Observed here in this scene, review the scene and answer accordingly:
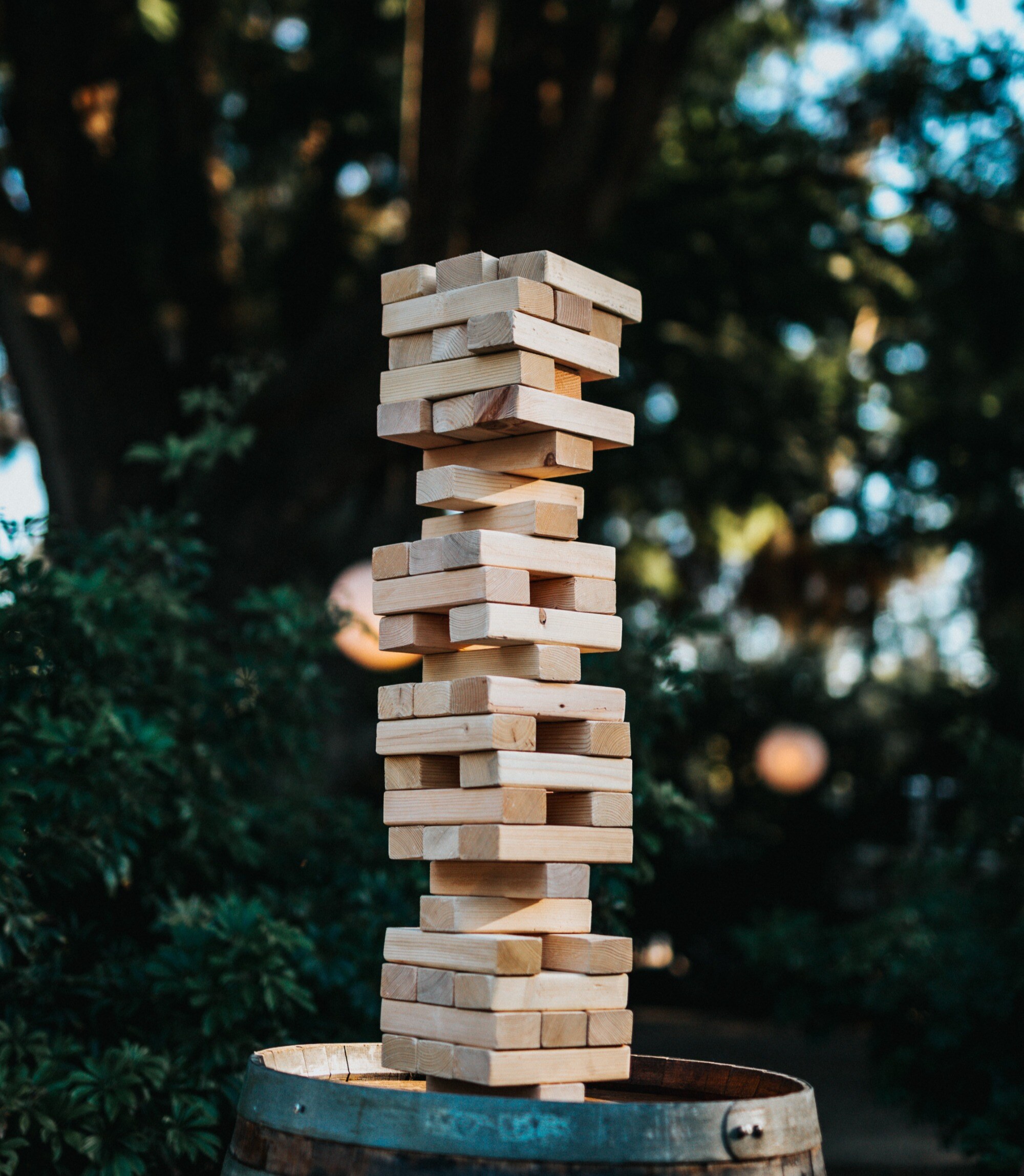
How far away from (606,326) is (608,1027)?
1.64 metres

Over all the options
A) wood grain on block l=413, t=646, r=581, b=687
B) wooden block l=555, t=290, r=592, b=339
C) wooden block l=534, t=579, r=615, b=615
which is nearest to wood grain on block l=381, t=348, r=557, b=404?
wooden block l=555, t=290, r=592, b=339

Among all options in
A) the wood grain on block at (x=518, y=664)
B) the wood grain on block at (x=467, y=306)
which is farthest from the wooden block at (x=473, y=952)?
the wood grain on block at (x=467, y=306)

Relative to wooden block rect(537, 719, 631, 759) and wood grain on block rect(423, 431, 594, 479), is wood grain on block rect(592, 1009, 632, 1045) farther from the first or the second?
wood grain on block rect(423, 431, 594, 479)

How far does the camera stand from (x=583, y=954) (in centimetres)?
292

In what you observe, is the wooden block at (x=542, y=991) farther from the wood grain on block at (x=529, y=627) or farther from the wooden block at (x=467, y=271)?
the wooden block at (x=467, y=271)

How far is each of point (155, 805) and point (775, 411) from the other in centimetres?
753

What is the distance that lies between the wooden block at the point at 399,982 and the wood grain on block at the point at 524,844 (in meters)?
0.25

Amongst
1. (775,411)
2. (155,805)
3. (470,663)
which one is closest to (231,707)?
(155,805)

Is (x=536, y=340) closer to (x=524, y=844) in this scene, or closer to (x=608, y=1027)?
(x=524, y=844)

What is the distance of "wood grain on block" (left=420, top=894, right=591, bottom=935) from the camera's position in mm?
2887

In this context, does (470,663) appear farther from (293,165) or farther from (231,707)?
(293,165)

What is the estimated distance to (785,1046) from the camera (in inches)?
427

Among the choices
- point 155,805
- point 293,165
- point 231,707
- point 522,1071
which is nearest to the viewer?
point 522,1071

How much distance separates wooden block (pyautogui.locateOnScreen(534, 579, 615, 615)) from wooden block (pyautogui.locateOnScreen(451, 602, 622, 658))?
2cm
